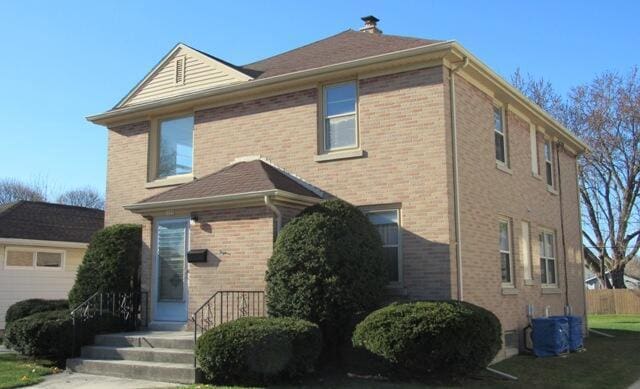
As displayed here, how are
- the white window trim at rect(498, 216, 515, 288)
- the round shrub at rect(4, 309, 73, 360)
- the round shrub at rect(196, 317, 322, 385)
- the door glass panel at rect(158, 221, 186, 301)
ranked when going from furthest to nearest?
1. the white window trim at rect(498, 216, 515, 288)
2. the door glass panel at rect(158, 221, 186, 301)
3. the round shrub at rect(4, 309, 73, 360)
4. the round shrub at rect(196, 317, 322, 385)

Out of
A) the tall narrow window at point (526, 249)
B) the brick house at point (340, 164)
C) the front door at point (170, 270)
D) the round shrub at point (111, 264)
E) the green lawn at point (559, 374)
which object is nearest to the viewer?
the green lawn at point (559, 374)

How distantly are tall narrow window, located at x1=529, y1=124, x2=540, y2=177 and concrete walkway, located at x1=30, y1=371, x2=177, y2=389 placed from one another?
11704 mm

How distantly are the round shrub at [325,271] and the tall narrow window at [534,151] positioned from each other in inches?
314

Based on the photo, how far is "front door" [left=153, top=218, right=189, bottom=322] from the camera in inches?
550

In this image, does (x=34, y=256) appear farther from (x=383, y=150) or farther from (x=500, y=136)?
(x=500, y=136)

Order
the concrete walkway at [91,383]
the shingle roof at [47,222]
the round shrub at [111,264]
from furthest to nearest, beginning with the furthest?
the shingle roof at [47,222]
the round shrub at [111,264]
the concrete walkway at [91,383]

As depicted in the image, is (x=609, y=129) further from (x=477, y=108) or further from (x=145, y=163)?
(x=145, y=163)

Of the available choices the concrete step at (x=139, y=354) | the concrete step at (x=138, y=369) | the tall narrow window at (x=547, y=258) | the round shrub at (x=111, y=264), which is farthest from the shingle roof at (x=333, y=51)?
the tall narrow window at (x=547, y=258)

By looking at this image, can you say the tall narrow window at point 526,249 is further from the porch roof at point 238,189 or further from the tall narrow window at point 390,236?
the porch roof at point 238,189

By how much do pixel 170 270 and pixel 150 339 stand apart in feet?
7.82

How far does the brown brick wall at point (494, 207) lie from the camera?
1339 centimetres

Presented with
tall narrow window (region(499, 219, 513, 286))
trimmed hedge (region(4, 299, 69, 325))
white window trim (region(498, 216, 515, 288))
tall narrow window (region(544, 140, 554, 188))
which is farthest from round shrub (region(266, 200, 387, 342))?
tall narrow window (region(544, 140, 554, 188))

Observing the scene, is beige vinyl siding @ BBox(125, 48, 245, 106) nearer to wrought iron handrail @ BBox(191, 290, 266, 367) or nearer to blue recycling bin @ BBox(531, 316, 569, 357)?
wrought iron handrail @ BBox(191, 290, 266, 367)

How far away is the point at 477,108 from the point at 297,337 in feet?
23.2
